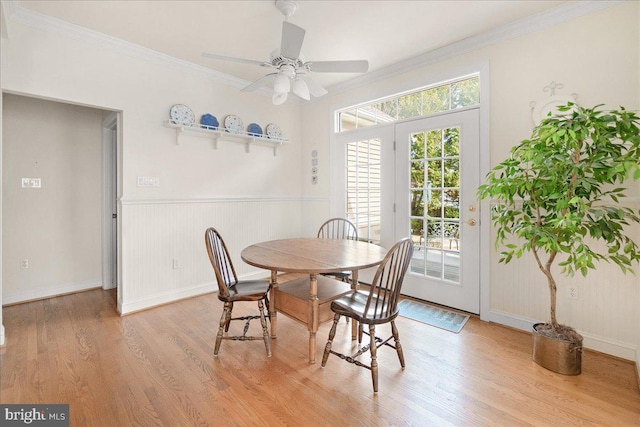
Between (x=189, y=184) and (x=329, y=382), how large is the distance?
2.60m

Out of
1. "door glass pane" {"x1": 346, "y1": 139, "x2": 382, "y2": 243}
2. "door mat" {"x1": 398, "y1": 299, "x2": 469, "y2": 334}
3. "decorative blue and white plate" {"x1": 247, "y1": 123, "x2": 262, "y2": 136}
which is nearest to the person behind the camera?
"door mat" {"x1": 398, "y1": 299, "x2": 469, "y2": 334}

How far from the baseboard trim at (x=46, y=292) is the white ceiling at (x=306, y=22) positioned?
2786mm

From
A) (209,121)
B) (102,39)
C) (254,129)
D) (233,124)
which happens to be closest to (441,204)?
(254,129)

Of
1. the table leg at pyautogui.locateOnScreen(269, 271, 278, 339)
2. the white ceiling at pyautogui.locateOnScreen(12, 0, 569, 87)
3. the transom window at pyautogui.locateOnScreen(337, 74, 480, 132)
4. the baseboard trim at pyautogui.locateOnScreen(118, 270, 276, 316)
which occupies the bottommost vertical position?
the baseboard trim at pyautogui.locateOnScreen(118, 270, 276, 316)

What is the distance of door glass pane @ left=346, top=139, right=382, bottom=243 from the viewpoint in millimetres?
3619

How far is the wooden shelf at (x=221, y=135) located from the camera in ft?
10.7

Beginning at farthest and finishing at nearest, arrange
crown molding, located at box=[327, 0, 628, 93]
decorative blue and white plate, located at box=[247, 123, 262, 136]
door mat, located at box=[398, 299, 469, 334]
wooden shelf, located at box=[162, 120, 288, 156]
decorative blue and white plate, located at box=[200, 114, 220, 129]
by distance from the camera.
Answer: decorative blue and white plate, located at box=[247, 123, 262, 136] < decorative blue and white plate, located at box=[200, 114, 220, 129] < wooden shelf, located at box=[162, 120, 288, 156] < door mat, located at box=[398, 299, 469, 334] < crown molding, located at box=[327, 0, 628, 93]

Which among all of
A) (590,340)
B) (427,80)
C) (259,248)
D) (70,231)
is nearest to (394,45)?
(427,80)

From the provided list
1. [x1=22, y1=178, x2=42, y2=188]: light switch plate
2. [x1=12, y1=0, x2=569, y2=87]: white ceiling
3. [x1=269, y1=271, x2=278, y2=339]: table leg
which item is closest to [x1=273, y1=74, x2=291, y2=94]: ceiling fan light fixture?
[x1=12, y1=0, x2=569, y2=87]: white ceiling

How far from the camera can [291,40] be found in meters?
1.89

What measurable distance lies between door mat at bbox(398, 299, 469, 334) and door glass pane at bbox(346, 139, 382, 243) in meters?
0.90

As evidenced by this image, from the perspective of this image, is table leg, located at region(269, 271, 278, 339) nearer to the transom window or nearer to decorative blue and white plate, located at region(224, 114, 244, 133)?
decorative blue and white plate, located at region(224, 114, 244, 133)

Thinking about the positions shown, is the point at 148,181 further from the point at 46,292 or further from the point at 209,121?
the point at 46,292

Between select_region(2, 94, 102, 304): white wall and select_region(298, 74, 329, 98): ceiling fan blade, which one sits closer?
select_region(298, 74, 329, 98): ceiling fan blade
